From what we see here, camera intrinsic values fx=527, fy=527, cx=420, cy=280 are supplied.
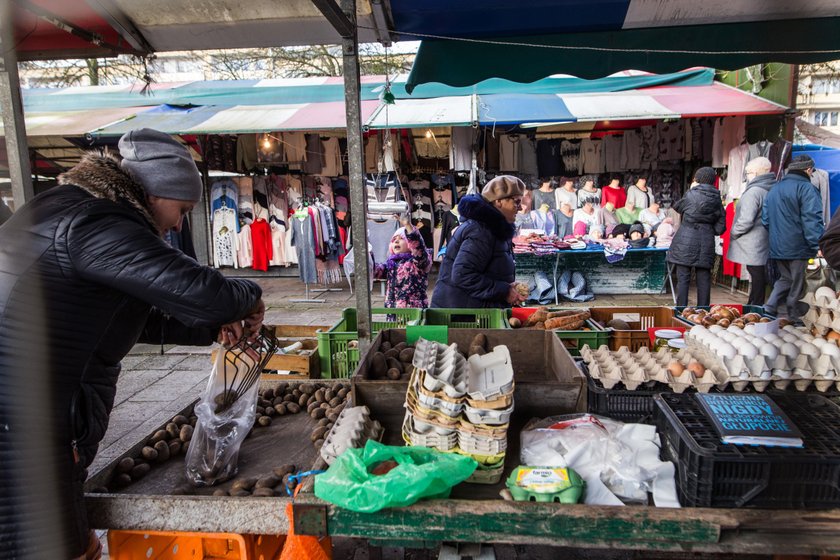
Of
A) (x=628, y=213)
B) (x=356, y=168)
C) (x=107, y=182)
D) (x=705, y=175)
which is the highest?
(x=705, y=175)

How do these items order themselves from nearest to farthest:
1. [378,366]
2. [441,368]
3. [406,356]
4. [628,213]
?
1. [441,368]
2. [378,366]
3. [406,356]
4. [628,213]

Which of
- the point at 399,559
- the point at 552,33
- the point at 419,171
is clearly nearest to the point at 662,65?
the point at 552,33

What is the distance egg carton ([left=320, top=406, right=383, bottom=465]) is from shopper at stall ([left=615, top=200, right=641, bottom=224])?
8.47 m

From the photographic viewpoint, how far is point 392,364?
8.91 feet

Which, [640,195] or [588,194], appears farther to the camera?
[588,194]

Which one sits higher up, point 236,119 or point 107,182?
point 236,119

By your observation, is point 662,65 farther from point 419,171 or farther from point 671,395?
point 419,171

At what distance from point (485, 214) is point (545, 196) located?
6.49m

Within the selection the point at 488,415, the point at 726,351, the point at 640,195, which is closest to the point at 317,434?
the point at 488,415

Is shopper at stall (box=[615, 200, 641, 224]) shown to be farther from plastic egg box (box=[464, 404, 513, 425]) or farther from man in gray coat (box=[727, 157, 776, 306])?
plastic egg box (box=[464, 404, 513, 425])

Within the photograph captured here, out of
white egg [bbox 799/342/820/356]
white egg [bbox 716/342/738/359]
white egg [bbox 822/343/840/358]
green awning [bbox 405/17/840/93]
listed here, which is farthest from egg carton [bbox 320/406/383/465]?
green awning [bbox 405/17/840/93]

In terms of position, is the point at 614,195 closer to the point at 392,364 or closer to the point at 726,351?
the point at 726,351

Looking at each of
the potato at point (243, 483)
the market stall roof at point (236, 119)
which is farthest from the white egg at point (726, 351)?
the market stall roof at point (236, 119)

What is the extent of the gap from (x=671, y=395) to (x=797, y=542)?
67 centimetres
